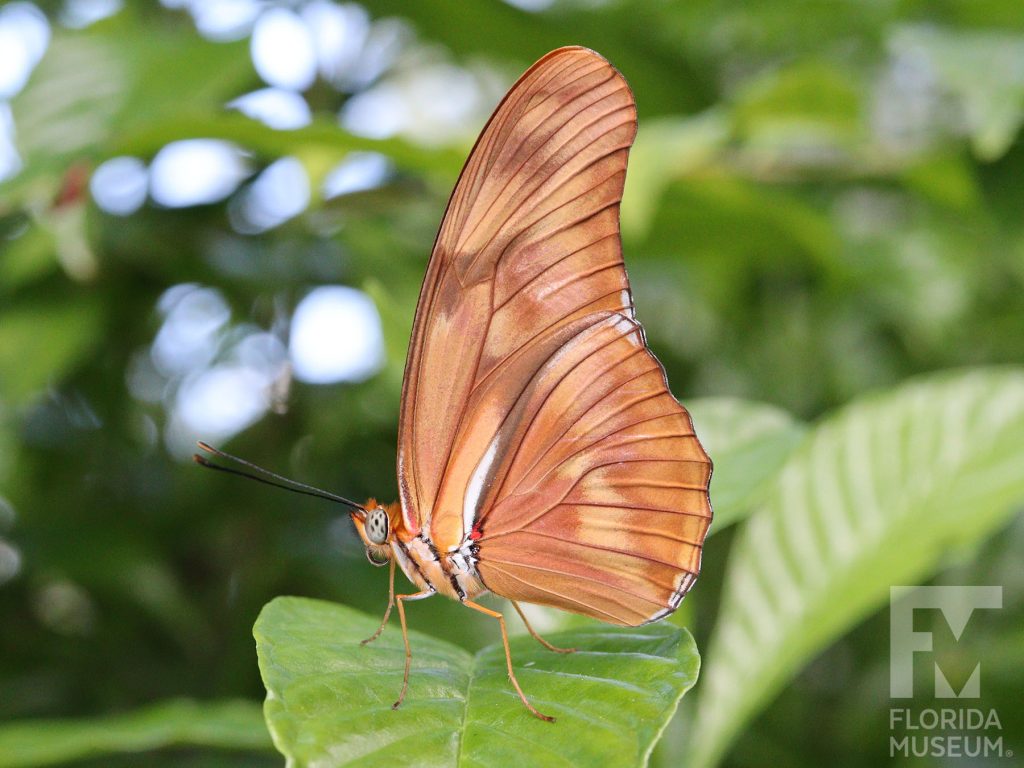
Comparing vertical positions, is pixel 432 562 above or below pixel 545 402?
below

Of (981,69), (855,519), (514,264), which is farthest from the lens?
(981,69)

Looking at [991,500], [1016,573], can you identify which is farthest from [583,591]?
[1016,573]

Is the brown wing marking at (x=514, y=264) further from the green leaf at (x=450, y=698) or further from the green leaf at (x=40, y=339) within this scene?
the green leaf at (x=40, y=339)

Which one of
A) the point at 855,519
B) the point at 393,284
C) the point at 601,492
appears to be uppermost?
the point at 601,492

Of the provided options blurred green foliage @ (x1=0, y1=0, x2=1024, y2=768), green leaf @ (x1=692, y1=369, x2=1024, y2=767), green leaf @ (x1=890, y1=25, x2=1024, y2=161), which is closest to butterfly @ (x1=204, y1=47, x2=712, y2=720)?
blurred green foliage @ (x1=0, y1=0, x2=1024, y2=768)

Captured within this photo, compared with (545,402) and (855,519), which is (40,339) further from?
(855,519)

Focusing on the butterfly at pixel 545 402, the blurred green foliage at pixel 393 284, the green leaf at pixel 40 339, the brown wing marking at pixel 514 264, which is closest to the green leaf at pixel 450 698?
the butterfly at pixel 545 402

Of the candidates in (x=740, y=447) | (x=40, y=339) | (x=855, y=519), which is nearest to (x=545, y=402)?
(x=740, y=447)
